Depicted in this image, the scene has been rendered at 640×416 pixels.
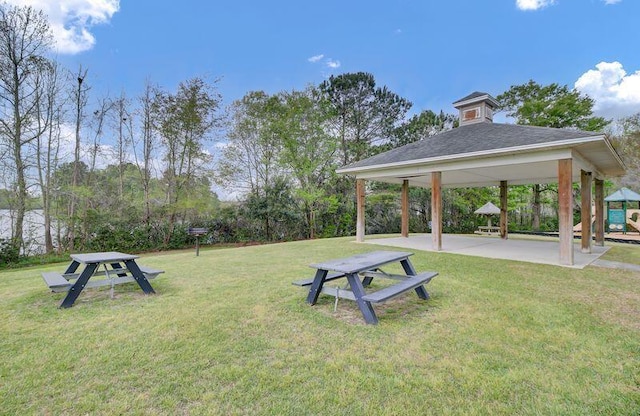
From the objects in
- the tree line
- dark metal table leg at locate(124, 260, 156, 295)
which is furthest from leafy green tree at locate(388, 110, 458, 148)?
dark metal table leg at locate(124, 260, 156, 295)

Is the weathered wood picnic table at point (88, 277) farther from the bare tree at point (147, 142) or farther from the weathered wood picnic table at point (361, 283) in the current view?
the bare tree at point (147, 142)

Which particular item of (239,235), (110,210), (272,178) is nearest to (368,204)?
(272,178)

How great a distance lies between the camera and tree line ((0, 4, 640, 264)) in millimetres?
10641

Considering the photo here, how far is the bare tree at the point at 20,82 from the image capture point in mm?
10078

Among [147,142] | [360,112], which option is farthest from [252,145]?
[360,112]

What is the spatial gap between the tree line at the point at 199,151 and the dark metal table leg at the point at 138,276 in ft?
32.6

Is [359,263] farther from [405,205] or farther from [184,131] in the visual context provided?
[184,131]

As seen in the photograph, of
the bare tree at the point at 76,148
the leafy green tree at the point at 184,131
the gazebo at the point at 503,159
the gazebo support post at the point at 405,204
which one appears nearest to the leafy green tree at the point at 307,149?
the leafy green tree at the point at 184,131

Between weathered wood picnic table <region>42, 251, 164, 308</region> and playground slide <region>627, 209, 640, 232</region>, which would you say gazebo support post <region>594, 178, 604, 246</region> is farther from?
weathered wood picnic table <region>42, 251, 164, 308</region>

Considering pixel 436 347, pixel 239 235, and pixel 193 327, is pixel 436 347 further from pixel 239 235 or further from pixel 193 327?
pixel 239 235

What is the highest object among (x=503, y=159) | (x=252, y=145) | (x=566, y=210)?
(x=252, y=145)

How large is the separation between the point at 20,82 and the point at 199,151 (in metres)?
6.29

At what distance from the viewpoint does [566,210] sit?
6.12 meters

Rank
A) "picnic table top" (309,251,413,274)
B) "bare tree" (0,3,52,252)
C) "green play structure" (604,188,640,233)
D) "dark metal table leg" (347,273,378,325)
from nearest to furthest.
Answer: "dark metal table leg" (347,273,378,325) → "picnic table top" (309,251,413,274) → "bare tree" (0,3,52,252) → "green play structure" (604,188,640,233)
